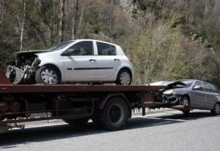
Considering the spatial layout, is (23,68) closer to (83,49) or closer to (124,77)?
(83,49)

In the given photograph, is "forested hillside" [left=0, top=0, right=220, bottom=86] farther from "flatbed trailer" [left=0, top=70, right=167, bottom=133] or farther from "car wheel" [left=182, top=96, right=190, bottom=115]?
"flatbed trailer" [left=0, top=70, right=167, bottom=133]

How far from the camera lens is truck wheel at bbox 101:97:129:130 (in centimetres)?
1230

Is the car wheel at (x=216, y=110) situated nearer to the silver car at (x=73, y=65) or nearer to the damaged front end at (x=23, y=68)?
the silver car at (x=73, y=65)

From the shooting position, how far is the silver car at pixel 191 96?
16.0m

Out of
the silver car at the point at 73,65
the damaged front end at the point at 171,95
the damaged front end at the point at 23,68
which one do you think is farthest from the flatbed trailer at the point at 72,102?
the damaged front end at the point at 171,95

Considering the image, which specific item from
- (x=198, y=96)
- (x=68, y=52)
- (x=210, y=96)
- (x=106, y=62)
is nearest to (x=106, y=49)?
(x=106, y=62)

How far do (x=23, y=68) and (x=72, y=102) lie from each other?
1632 millimetres

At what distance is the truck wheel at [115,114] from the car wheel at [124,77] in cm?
80

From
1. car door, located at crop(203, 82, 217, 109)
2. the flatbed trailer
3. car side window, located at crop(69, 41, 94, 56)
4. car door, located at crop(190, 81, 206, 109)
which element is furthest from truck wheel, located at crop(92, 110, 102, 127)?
car door, located at crop(203, 82, 217, 109)

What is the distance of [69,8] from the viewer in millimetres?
26344

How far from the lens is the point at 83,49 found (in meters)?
12.5

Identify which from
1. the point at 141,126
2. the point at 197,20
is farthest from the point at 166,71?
the point at 197,20

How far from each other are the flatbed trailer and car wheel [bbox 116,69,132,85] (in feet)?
1.20

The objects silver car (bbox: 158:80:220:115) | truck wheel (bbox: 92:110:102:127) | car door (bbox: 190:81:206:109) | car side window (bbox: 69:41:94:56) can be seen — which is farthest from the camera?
car door (bbox: 190:81:206:109)
